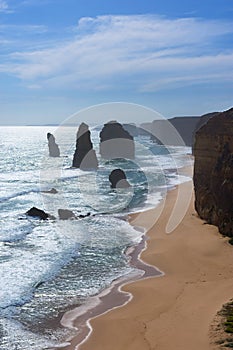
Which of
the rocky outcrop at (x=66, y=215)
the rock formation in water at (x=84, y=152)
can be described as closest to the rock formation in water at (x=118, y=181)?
the rocky outcrop at (x=66, y=215)

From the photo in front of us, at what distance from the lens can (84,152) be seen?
76188mm

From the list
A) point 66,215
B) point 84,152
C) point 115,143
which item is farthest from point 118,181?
point 115,143

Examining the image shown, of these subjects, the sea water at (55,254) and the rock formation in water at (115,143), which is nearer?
the sea water at (55,254)

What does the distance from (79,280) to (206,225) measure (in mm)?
10748

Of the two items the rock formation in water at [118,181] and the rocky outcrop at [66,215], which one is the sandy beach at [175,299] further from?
the rock formation in water at [118,181]

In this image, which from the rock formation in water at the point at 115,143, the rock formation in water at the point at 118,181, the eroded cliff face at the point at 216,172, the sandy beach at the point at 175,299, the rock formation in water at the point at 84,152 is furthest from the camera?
the rock formation in water at the point at 115,143

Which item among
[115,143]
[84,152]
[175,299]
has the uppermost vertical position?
[115,143]

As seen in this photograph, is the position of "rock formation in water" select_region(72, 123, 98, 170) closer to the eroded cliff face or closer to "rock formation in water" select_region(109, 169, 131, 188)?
"rock formation in water" select_region(109, 169, 131, 188)

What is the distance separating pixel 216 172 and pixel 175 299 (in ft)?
36.8

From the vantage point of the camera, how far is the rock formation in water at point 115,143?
321ft

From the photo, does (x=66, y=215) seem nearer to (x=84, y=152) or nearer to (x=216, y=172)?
(x=216, y=172)

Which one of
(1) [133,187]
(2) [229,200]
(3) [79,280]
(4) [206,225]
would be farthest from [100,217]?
(1) [133,187]

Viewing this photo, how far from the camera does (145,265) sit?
808 inches

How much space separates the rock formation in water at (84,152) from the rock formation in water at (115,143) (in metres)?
22.0
